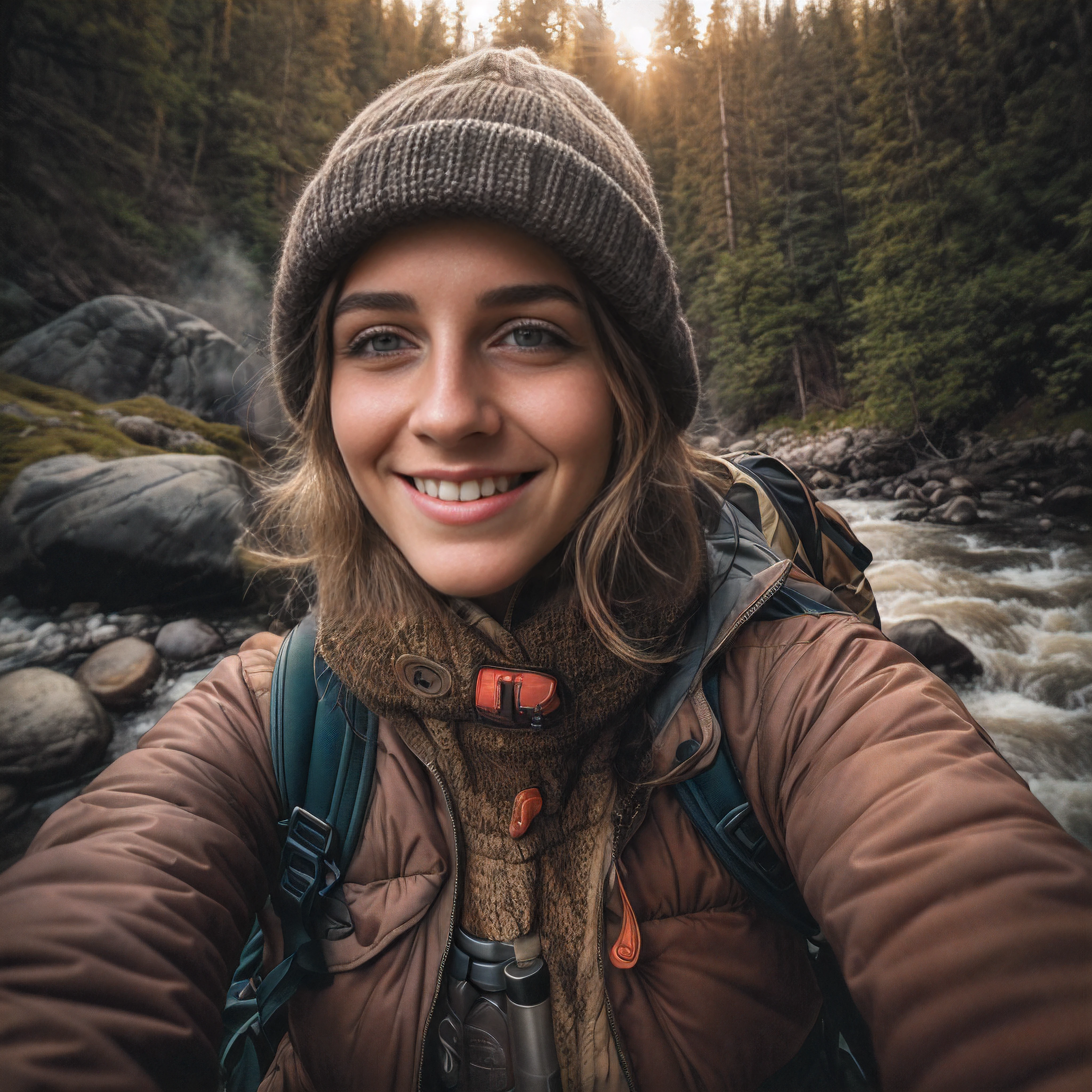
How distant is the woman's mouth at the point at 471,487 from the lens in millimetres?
932

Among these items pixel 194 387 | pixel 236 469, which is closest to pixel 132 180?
pixel 194 387

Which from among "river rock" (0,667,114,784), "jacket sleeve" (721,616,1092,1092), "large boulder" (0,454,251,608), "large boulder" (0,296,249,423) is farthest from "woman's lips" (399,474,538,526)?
"river rock" (0,667,114,784)

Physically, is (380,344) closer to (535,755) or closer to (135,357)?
(535,755)

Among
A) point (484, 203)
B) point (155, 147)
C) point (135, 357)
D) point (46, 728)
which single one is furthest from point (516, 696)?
point (155, 147)

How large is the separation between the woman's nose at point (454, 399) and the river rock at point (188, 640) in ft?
6.24

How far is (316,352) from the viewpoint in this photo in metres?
1.05

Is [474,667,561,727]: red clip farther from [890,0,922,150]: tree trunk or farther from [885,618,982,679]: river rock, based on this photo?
[890,0,922,150]: tree trunk

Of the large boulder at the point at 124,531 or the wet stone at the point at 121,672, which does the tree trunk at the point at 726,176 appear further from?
the wet stone at the point at 121,672

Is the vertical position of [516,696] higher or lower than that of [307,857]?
higher

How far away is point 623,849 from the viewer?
956 millimetres

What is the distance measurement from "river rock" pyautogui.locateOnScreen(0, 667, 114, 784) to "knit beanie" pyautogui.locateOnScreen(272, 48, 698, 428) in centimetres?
163

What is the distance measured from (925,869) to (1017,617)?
208cm

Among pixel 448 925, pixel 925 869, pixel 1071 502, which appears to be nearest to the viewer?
pixel 925 869

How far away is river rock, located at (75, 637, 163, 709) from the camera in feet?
6.38
